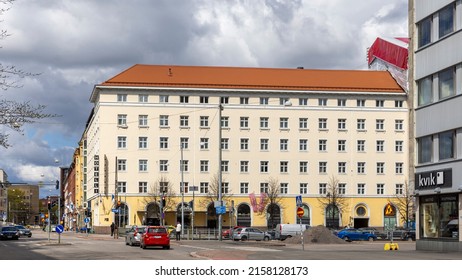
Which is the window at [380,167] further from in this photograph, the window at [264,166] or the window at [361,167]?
the window at [264,166]

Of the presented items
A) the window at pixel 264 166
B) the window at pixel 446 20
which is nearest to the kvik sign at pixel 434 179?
the window at pixel 446 20

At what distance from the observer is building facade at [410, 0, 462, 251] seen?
4134cm

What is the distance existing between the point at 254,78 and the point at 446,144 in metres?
73.6

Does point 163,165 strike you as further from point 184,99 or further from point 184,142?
point 184,99

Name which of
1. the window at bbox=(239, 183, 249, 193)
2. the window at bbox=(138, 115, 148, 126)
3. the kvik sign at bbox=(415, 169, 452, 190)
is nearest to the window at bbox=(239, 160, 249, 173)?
the window at bbox=(239, 183, 249, 193)

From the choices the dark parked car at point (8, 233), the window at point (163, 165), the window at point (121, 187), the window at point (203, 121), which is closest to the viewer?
the dark parked car at point (8, 233)

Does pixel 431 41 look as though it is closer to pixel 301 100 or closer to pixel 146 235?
pixel 146 235

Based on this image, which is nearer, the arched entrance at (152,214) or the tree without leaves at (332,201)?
the arched entrance at (152,214)

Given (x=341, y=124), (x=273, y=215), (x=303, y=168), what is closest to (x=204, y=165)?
(x=273, y=215)

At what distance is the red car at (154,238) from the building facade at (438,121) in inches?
587

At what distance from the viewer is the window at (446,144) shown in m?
42.3

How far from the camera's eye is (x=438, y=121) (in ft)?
144

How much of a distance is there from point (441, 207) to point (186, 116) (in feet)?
235

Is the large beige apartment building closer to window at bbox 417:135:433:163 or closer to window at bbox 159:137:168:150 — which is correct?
window at bbox 159:137:168:150
